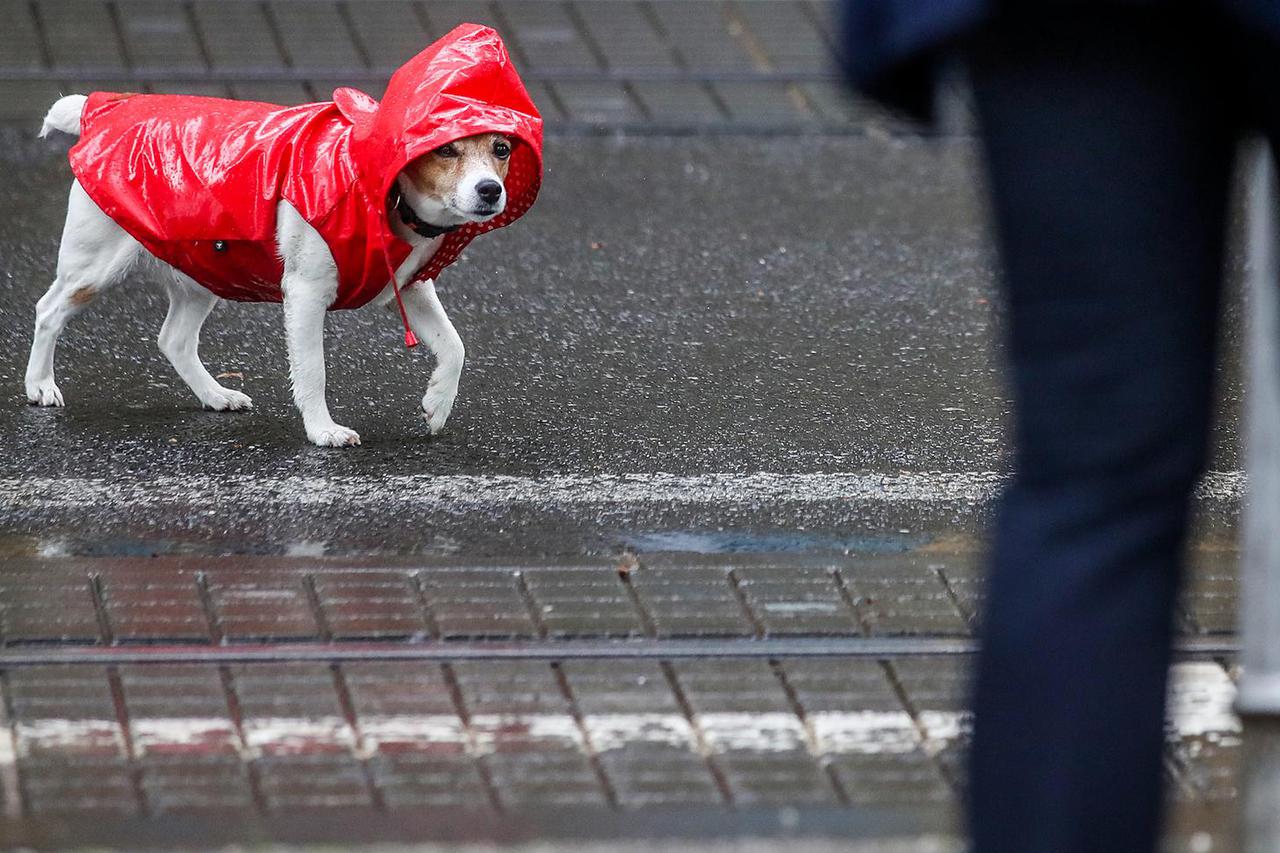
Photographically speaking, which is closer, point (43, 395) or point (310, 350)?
point (310, 350)

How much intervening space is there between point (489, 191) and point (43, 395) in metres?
1.29

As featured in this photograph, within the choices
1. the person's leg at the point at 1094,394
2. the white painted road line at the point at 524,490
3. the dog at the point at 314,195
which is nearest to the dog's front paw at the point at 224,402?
the dog at the point at 314,195

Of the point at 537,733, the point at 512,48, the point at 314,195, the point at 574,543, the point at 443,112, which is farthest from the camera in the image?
the point at 512,48

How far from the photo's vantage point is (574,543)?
12.6 feet

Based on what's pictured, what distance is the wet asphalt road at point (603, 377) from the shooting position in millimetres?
3984

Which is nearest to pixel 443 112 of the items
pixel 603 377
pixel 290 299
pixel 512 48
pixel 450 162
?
pixel 450 162

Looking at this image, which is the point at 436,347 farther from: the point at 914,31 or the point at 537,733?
the point at 914,31

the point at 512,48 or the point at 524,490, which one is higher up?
the point at 512,48

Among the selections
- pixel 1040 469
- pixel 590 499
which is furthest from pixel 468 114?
pixel 1040 469

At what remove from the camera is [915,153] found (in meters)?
7.37

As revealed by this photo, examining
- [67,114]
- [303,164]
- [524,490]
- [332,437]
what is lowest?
[524,490]

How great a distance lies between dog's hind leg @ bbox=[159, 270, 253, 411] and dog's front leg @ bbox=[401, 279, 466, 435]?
514mm

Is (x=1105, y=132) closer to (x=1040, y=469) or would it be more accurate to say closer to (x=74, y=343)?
(x=1040, y=469)

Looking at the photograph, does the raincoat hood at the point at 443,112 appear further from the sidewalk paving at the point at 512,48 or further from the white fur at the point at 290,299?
the sidewalk paving at the point at 512,48
